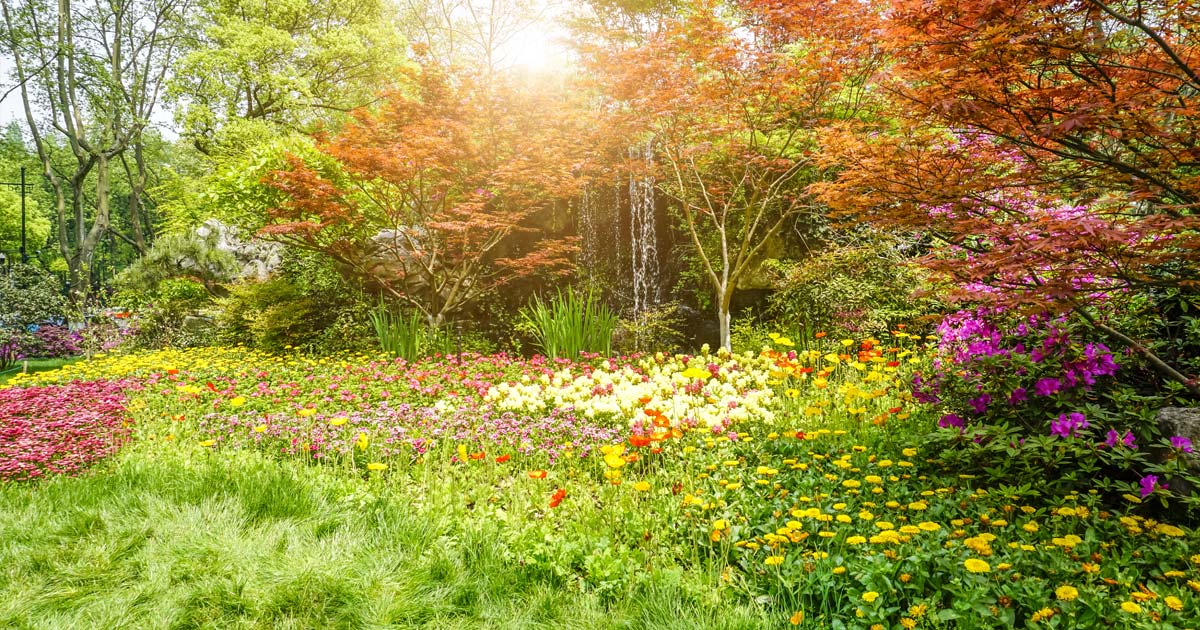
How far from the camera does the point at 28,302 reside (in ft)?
36.0

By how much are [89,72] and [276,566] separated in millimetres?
18645

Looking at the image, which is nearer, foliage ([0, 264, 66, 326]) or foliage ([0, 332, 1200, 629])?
foliage ([0, 332, 1200, 629])

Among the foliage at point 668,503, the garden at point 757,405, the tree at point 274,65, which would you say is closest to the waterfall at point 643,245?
the garden at point 757,405

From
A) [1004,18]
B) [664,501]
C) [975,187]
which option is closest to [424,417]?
[664,501]

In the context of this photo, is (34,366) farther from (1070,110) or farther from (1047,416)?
(1070,110)

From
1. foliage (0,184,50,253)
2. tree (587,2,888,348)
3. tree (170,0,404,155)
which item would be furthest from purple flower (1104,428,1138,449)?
foliage (0,184,50,253)

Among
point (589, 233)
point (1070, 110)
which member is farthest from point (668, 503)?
point (589, 233)

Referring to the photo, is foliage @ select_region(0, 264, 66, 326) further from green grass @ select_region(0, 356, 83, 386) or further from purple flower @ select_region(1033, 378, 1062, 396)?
purple flower @ select_region(1033, 378, 1062, 396)

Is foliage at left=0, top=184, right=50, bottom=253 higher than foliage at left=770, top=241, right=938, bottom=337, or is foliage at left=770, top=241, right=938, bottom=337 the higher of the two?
foliage at left=0, top=184, right=50, bottom=253

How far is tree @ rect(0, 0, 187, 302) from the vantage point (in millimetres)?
14711

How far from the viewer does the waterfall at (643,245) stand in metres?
8.77

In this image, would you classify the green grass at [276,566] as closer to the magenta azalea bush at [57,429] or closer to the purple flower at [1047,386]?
the magenta azalea bush at [57,429]

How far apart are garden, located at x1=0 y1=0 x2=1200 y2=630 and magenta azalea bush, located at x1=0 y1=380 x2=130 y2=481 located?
0.03 metres

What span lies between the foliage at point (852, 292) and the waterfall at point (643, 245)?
86.3 inches
